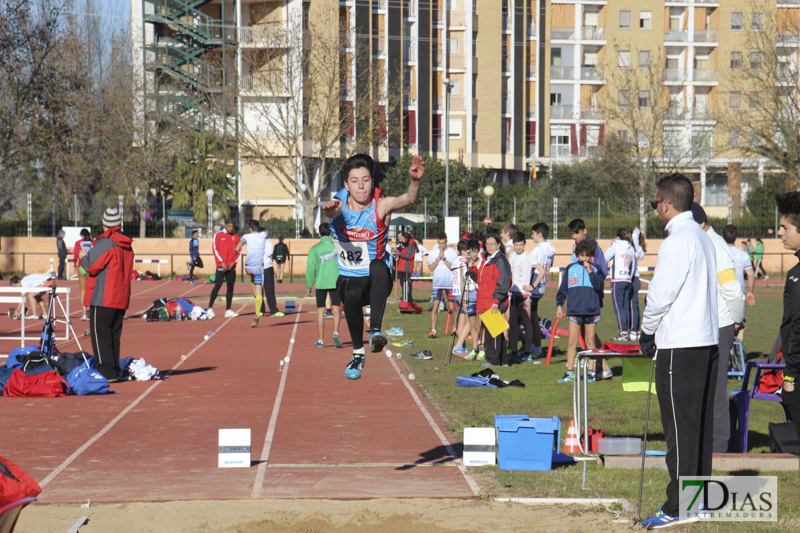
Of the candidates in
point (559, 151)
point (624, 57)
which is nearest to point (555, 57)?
point (624, 57)

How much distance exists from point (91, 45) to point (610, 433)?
2135 inches

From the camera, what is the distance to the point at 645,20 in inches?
2677

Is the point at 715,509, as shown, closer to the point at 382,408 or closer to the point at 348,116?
the point at 382,408

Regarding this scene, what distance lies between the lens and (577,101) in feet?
225

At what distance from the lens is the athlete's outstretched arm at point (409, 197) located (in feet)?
24.2

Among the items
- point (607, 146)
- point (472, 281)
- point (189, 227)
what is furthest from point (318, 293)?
point (607, 146)

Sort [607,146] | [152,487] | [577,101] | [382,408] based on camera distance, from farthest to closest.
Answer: [577,101] < [607,146] < [382,408] < [152,487]

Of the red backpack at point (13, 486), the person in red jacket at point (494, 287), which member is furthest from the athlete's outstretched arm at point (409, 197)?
the person in red jacket at point (494, 287)

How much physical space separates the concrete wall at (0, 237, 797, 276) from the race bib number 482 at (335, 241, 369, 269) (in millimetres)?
29800

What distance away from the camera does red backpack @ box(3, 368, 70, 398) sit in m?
11.4

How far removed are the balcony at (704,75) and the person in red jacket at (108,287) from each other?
62.6 m

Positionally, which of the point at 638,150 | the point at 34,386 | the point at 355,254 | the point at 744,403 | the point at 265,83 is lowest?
the point at 34,386

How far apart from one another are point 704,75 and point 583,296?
61.4 meters

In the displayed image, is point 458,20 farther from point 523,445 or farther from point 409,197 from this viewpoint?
point 523,445
